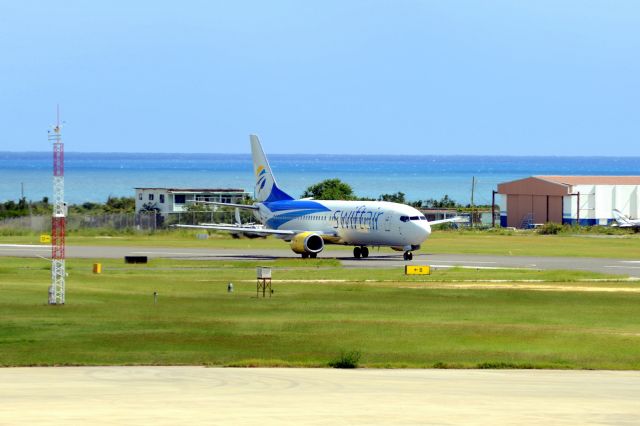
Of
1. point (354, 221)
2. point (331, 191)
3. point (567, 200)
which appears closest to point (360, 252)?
point (354, 221)

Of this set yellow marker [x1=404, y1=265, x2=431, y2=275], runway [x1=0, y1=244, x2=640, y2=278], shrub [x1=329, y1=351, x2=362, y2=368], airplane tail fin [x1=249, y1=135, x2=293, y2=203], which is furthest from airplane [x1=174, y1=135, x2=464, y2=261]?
shrub [x1=329, y1=351, x2=362, y2=368]

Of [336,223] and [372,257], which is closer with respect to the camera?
[372,257]

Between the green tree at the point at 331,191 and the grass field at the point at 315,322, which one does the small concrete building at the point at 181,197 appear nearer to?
the green tree at the point at 331,191

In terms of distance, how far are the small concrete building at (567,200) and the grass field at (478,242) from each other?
1431 cm

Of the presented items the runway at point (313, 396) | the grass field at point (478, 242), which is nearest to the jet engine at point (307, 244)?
the grass field at point (478, 242)

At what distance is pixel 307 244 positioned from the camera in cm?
8544

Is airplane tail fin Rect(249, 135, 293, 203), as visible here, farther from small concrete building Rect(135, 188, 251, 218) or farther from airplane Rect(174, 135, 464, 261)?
small concrete building Rect(135, 188, 251, 218)

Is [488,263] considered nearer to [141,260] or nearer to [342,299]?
[141,260]

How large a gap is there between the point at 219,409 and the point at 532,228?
115m

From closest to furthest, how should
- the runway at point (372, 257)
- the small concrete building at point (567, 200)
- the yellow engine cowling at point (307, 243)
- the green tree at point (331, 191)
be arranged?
the runway at point (372, 257)
the yellow engine cowling at point (307, 243)
the small concrete building at point (567, 200)
the green tree at point (331, 191)

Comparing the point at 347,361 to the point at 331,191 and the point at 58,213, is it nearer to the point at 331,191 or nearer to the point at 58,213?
the point at 58,213

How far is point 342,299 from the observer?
5303 centimetres

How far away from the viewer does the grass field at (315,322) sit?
117ft

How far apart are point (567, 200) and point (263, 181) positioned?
52942 millimetres
